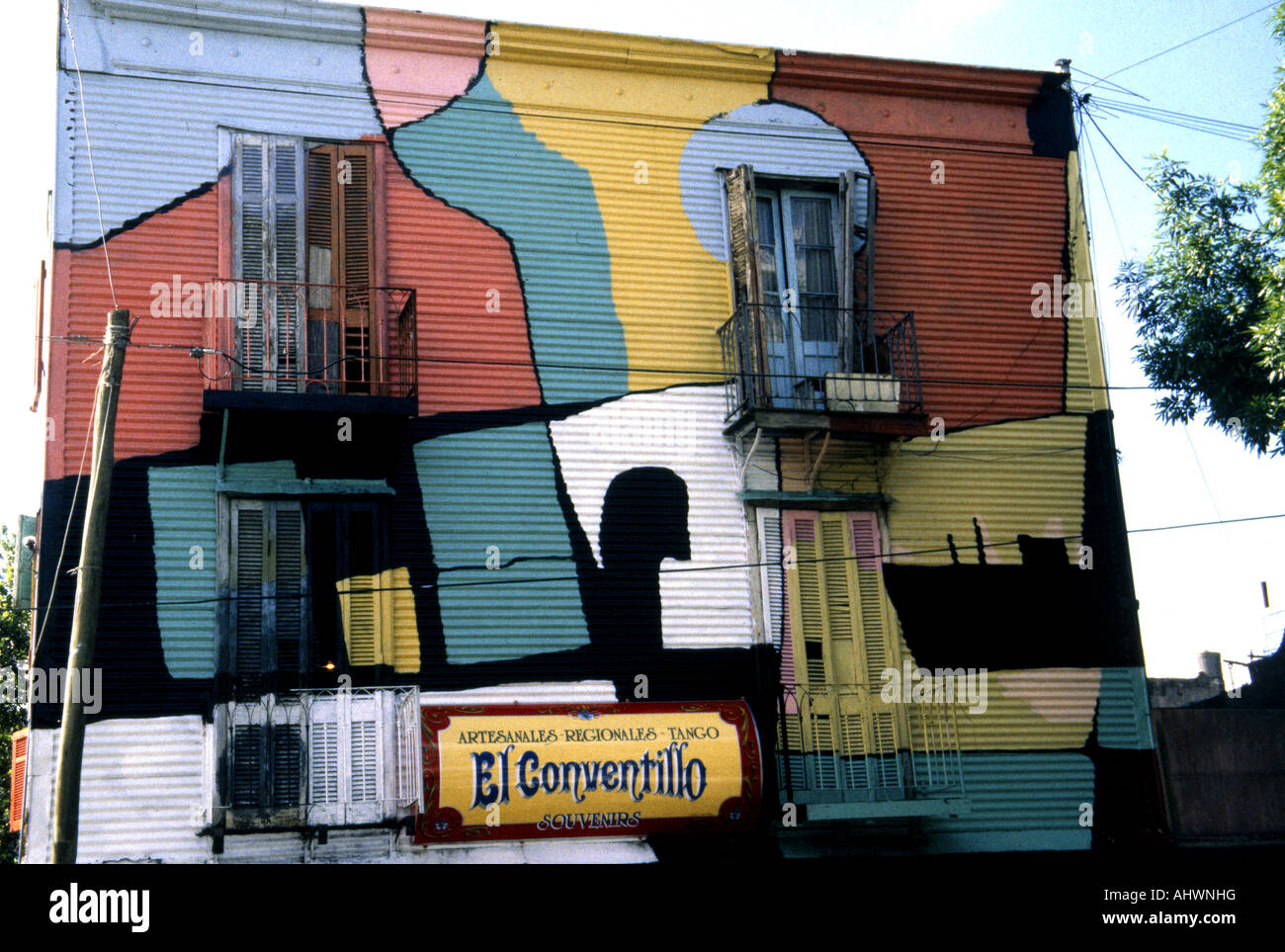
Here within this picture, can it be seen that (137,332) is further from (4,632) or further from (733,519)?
(4,632)

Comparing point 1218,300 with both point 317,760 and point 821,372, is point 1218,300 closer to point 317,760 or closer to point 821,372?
point 821,372

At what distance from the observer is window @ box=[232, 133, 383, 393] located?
587 inches

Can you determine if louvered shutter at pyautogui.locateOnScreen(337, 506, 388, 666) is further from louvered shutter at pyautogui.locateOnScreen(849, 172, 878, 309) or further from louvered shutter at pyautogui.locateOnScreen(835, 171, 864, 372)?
louvered shutter at pyautogui.locateOnScreen(849, 172, 878, 309)

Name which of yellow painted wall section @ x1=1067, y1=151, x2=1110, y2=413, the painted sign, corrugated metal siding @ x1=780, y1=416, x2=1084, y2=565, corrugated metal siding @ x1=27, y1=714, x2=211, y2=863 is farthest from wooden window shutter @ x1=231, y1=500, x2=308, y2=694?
yellow painted wall section @ x1=1067, y1=151, x2=1110, y2=413

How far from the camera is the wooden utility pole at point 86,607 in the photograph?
38.6 ft

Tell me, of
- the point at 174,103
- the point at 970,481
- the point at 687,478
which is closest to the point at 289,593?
the point at 687,478

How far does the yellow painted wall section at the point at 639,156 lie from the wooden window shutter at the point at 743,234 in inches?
8.5


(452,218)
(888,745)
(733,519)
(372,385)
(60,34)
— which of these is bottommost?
(888,745)

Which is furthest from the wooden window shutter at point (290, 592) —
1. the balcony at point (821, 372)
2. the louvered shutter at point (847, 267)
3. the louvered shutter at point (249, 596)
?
the louvered shutter at point (847, 267)

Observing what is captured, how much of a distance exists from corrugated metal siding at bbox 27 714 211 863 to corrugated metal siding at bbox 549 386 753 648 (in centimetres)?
469

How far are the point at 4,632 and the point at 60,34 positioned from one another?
18.2 meters

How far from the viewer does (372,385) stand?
1502 centimetres

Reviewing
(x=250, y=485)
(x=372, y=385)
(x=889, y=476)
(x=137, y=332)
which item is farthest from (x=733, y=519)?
(x=137, y=332)

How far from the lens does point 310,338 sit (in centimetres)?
1520
